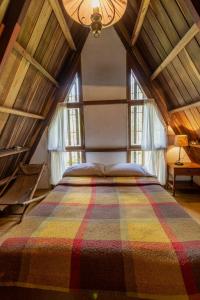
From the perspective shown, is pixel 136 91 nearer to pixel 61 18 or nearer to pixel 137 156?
pixel 137 156

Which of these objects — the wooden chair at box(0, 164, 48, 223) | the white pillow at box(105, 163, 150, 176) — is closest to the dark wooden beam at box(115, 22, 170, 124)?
the white pillow at box(105, 163, 150, 176)

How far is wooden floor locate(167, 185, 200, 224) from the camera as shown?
3363 millimetres

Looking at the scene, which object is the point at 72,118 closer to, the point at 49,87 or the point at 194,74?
the point at 49,87

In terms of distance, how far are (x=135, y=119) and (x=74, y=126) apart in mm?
1319

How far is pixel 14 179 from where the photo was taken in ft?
13.1

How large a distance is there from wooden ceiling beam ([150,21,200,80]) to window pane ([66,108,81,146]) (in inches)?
72.5

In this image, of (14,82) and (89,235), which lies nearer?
(89,235)

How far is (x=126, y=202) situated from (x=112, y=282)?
1095 millimetres

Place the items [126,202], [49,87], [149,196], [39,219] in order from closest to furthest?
1. [39,219]
2. [126,202]
3. [149,196]
4. [49,87]

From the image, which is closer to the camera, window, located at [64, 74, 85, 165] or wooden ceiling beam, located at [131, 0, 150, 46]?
wooden ceiling beam, located at [131, 0, 150, 46]

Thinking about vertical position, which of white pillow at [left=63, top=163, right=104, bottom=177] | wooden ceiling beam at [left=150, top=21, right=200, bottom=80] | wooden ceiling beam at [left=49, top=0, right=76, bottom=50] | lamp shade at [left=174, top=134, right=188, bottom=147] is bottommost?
white pillow at [left=63, top=163, right=104, bottom=177]

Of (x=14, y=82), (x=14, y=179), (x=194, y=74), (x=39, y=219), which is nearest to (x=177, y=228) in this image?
(x=39, y=219)

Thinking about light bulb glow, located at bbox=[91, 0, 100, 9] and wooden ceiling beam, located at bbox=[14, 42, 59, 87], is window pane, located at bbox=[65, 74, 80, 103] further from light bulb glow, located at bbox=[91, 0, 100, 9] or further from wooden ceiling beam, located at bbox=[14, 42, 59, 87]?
light bulb glow, located at bbox=[91, 0, 100, 9]

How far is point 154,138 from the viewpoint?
14.3 ft
